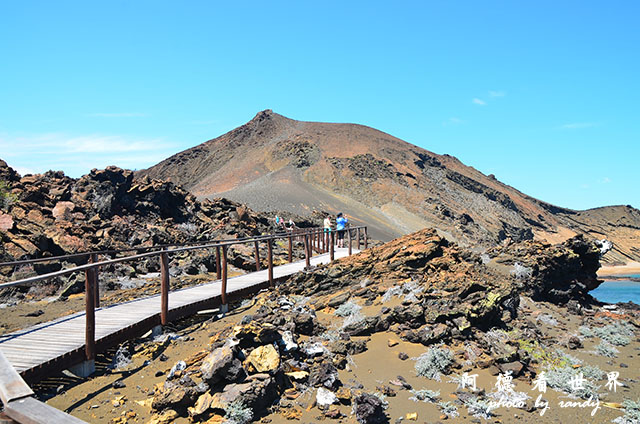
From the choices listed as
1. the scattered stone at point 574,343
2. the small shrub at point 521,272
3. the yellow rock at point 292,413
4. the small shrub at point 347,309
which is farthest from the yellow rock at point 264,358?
the small shrub at point 521,272

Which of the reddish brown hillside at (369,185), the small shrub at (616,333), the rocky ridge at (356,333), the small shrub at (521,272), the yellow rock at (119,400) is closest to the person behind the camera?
the rocky ridge at (356,333)

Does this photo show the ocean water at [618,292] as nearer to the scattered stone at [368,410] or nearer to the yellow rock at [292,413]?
the scattered stone at [368,410]

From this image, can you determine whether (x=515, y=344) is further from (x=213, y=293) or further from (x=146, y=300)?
(x=146, y=300)

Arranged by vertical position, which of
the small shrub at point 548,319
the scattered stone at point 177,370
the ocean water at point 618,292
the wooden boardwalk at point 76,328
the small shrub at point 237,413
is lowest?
the ocean water at point 618,292

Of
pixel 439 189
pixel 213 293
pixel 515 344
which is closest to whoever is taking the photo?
pixel 515 344

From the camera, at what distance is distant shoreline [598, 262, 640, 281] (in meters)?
66.6

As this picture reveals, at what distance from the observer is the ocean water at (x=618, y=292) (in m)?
41.7

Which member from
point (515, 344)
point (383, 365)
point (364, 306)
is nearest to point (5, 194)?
point (364, 306)

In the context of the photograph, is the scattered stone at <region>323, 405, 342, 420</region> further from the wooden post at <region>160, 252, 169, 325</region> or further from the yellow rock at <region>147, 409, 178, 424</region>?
the wooden post at <region>160, 252, 169, 325</region>

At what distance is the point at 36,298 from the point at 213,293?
20.1 feet

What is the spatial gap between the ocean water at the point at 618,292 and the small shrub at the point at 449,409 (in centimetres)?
4269

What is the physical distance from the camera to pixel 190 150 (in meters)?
105

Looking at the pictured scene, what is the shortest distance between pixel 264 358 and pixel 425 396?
2046mm

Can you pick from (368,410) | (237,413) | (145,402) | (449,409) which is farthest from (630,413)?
(145,402)
